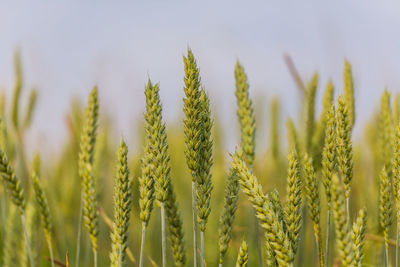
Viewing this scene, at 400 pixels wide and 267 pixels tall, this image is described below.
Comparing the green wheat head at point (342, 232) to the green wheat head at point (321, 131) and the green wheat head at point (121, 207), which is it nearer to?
the green wheat head at point (121, 207)

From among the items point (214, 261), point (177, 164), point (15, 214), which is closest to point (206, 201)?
point (15, 214)

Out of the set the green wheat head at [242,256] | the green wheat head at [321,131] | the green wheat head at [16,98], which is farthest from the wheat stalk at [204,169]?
the green wheat head at [16,98]

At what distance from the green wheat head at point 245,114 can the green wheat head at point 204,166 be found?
355 mm

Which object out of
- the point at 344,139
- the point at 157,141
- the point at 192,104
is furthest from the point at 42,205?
the point at 344,139

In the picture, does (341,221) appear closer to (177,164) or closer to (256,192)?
(256,192)

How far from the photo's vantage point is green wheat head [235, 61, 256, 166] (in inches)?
58.9

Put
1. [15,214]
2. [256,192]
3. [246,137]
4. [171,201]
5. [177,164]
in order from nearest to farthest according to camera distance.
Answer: [256,192] → [171,201] → [246,137] → [15,214] → [177,164]

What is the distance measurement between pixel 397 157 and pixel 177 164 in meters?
2.80

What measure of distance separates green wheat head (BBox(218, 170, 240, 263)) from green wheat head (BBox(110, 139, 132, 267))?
0.26m

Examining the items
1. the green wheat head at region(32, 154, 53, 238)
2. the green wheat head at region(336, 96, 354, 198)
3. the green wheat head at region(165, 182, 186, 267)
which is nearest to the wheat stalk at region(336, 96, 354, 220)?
the green wheat head at region(336, 96, 354, 198)

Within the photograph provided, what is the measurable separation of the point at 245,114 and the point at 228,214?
40 cm

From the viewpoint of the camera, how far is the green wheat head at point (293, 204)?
3.47ft

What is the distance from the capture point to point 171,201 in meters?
1.33

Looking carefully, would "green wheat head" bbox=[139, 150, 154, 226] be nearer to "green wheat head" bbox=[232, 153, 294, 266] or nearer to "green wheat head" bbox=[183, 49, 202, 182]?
"green wheat head" bbox=[183, 49, 202, 182]
